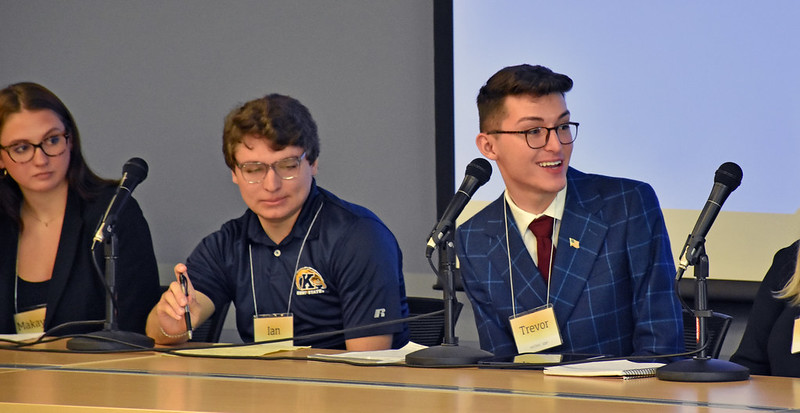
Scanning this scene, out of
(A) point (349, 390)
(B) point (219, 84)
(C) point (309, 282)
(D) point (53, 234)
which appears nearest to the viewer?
(A) point (349, 390)

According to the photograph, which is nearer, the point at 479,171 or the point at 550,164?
the point at 479,171

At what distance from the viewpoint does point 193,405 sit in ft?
4.77

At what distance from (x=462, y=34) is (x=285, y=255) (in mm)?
1257

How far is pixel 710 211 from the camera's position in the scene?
1.69 m

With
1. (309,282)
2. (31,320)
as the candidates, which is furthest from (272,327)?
(31,320)

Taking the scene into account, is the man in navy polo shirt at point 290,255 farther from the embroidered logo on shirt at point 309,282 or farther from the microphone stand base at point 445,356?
the microphone stand base at point 445,356

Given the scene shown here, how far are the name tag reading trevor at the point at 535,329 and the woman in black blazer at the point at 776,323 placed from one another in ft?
1.47

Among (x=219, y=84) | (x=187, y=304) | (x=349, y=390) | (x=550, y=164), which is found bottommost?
(x=349, y=390)

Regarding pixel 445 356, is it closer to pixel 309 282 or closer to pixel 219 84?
pixel 309 282

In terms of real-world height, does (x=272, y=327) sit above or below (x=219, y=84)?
below

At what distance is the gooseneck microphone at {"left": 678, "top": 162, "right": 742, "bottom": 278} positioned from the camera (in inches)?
65.6

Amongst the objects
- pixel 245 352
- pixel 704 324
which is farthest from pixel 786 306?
pixel 245 352

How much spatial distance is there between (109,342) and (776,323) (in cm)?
156

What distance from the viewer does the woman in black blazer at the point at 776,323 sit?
2.16m
